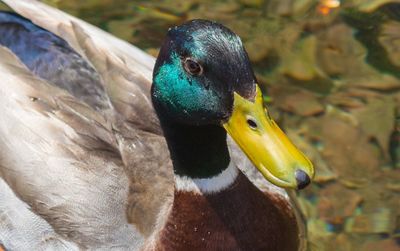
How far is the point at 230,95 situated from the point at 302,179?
453mm

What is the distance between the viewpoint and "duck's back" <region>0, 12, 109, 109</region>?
505 cm

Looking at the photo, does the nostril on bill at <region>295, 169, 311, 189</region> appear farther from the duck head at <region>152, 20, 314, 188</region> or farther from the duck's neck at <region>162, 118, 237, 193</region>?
the duck's neck at <region>162, 118, 237, 193</region>

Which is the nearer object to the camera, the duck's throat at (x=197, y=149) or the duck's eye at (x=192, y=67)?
the duck's eye at (x=192, y=67)

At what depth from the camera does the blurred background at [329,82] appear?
5371mm

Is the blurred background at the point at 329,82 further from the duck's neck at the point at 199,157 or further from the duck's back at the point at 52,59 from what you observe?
the duck's back at the point at 52,59

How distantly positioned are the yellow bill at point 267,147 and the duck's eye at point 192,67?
190 mm

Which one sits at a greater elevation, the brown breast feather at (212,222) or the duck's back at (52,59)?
the duck's back at (52,59)

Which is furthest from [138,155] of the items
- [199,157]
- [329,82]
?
[329,82]

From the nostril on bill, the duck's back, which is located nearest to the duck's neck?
the nostril on bill

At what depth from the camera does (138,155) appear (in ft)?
15.5

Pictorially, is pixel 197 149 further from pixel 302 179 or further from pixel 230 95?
→ pixel 302 179

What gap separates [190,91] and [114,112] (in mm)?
953

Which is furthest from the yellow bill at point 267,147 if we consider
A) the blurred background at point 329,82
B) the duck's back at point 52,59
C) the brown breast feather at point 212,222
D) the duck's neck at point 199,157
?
the blurred background at point 329,82

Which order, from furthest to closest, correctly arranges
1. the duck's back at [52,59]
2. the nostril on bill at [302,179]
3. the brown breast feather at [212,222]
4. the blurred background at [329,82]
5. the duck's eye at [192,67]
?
the blurred background at [329,82]
the duck's back at [52,59]
the brown breast feather at [212,222]
the duck's eye at [192,67]
the nostril on bill at [302,179]
